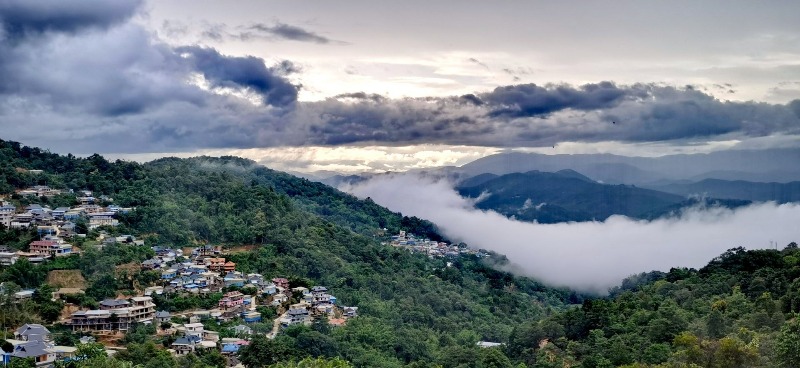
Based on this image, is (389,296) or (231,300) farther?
(389,296)

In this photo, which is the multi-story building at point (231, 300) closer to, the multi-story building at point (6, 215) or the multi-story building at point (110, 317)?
the multi-story building at point (110, 317)

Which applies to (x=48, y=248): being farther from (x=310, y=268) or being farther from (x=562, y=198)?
(x=562, y=198)

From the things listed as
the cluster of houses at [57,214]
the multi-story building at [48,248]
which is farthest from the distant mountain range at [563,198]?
the multi-story building at [48,248]

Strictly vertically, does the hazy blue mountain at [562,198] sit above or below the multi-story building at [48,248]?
below

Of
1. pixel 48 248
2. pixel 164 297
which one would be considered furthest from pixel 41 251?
pixel 164 297

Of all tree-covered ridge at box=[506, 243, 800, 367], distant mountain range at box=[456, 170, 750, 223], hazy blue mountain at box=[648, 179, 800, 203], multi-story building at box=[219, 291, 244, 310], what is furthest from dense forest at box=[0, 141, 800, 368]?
distant mountain range at box=[456, 170, 750, 223]
